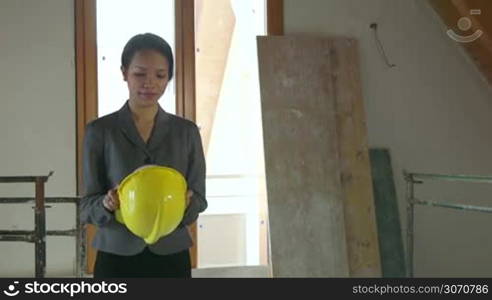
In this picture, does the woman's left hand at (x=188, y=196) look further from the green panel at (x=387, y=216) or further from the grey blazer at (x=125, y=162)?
the green panel at (x=387, y=216)

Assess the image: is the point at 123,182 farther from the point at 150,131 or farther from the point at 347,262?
the point at 347,262

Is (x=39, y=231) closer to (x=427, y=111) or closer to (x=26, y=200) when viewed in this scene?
(x=26, y=200)

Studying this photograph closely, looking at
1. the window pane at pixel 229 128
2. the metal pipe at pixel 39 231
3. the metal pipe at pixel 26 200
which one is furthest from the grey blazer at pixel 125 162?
the window pane at pixel 229 128

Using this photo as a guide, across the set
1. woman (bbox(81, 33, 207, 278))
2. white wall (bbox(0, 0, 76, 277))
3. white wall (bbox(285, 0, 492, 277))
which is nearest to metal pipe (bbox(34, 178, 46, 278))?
woman (bbox(81, 33, 207, 278))

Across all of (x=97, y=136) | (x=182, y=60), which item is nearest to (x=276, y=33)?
(x=182, y=60)

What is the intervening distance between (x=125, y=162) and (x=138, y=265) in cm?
27

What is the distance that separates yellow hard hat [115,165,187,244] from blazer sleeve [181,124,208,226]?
8cm

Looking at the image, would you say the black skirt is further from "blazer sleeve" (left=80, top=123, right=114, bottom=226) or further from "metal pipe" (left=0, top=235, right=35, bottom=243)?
"metal pipe" (left=0, top=235, right=35, bottom=243)

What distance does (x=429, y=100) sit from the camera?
3.32m

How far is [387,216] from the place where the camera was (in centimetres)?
314

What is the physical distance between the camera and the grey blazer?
4.08 feet

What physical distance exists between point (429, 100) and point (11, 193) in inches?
107

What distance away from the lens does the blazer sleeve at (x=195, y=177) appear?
1303mm

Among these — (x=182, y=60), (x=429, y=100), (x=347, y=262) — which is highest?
(x=182, y=60)
